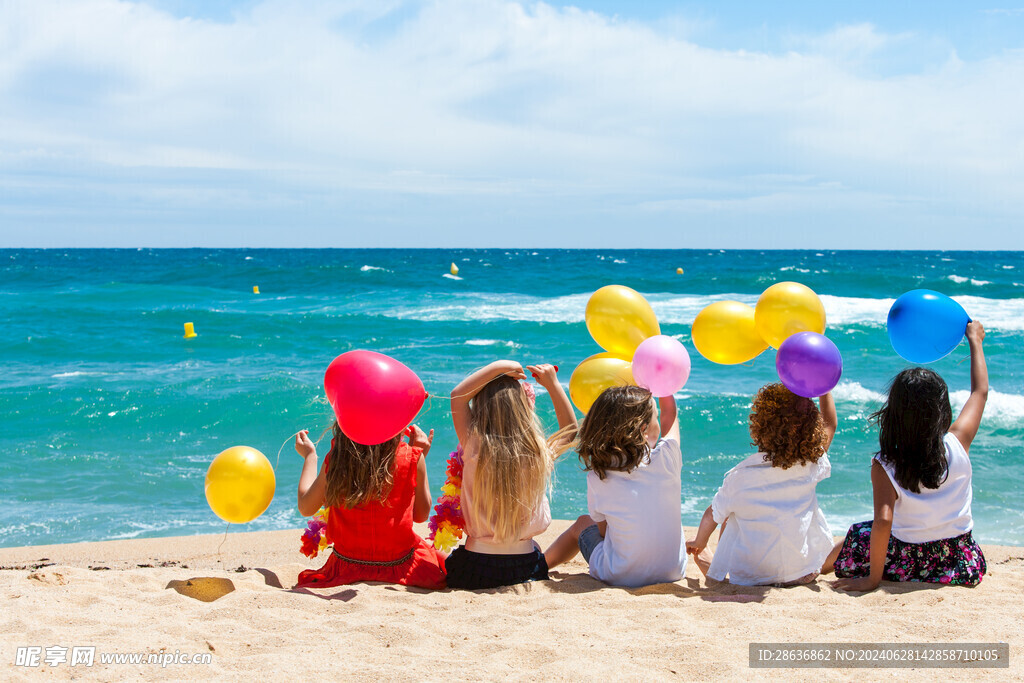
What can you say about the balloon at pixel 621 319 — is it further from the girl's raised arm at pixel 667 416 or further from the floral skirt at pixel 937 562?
the floral skirt at pixel 937 562

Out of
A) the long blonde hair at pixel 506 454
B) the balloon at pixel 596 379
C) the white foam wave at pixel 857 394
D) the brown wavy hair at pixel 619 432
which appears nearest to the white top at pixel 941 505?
the brown wavy hair at pixel 619 432

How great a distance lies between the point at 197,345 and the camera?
14.6 meters

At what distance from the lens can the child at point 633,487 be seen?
11.0 feet

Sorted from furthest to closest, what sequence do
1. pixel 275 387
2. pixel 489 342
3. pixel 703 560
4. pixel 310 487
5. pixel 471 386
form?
pixel 489 342, pixel 275 387, pixel 703 560, pixel 310 487, pixel 471 386

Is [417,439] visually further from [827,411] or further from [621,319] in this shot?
[827,411]

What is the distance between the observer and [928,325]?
353 cm

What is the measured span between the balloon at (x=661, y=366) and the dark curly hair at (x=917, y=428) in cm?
86

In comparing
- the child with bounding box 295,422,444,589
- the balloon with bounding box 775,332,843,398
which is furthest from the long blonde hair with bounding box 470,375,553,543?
the balloon with bounding box 775,332,843,398

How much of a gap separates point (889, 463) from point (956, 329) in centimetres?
72

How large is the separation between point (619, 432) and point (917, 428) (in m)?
1.28

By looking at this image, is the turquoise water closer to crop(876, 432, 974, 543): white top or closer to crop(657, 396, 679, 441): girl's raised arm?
crop(876, 432, 974, 543): white top

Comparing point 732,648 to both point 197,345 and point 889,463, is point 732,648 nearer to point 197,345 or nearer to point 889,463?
point 889,463

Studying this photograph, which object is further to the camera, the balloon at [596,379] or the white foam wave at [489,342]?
the white foam wave at [489,342]

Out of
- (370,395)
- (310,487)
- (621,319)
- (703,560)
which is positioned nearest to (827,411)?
(703,560)
